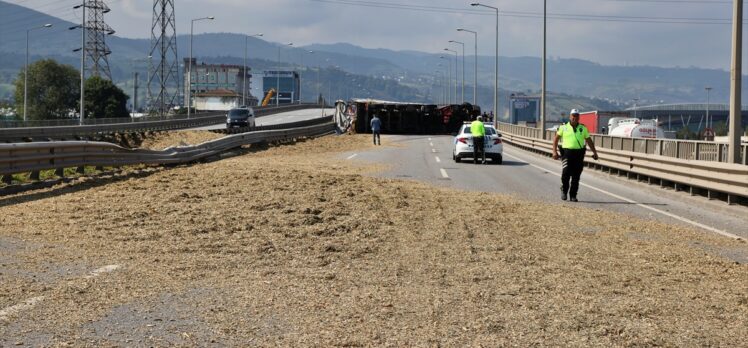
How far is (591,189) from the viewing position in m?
20.7

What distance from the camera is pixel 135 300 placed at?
698 centimetres

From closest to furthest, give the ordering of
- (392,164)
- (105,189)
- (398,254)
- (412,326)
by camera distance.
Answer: (412,326) < (398,254) < (105,189) < (392,164)

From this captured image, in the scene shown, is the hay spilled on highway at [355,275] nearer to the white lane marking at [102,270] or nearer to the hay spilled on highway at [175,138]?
the white lane marking at [102,270]

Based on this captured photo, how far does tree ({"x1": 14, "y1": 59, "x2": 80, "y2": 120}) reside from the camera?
12750 centimetres

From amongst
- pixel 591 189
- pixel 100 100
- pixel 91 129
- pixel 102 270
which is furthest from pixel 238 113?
pixel 102 270

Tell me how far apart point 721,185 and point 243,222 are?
10248 mm

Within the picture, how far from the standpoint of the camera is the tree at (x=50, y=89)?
12750 centimetres

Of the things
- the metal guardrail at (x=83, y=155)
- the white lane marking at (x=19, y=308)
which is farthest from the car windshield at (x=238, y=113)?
the white lane marking at (x=19, y=308)

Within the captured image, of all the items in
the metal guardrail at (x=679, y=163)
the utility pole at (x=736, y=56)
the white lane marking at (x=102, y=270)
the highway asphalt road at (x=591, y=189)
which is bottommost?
the white lane marking at (x=102, y=270)

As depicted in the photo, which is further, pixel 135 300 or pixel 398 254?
pixel 398 254

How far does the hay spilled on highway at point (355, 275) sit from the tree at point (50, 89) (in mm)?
120906

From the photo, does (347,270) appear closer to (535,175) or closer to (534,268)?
(534,268)

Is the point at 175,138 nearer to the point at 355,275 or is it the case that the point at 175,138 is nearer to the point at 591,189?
the point at 591,189

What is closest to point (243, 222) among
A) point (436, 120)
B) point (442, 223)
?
point (442, 223)
